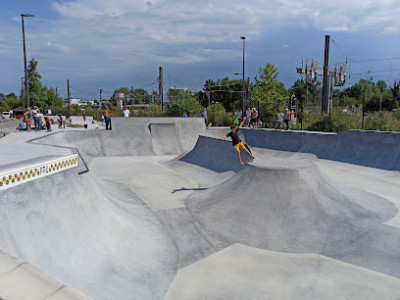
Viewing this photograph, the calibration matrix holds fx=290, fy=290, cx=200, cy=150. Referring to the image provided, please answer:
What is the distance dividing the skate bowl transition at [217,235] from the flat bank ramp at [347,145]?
1.84 meters

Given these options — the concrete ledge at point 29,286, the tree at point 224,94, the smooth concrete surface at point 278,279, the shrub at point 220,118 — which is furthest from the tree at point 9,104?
the concrete ledge at point 29,286

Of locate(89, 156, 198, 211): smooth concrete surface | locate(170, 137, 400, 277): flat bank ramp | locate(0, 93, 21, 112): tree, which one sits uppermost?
locate(0, 93, 21, 112): tree

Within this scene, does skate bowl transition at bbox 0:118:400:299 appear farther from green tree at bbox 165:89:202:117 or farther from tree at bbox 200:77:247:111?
tree at bbox 200:77:247:111

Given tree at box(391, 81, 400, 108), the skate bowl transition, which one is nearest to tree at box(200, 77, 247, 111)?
tree at box(391, 81, 400, 108)

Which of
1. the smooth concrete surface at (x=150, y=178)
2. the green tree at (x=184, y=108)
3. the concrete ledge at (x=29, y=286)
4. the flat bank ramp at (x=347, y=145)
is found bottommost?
the smooth concrete surface at (x=150, y=178)

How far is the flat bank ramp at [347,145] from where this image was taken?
12.0m

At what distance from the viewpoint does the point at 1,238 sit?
3.72m

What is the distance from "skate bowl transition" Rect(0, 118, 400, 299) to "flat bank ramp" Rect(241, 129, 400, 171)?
1.84 meters

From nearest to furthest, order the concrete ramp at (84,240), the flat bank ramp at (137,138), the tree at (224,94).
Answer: the concrete ramp at (84,240) < the flat bank ramp at (137,138) < the tree at (224,94)

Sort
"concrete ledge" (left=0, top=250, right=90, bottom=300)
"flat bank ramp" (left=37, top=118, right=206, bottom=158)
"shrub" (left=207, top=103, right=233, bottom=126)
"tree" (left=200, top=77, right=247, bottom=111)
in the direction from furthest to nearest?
"tree" (left=200, top=77, right=247, bottom=111), "shrub" (left=207, top=103, right=233, bottom=126), "flat bank ramp" (left=37, top=118, right=206, bottom=158), "concrete ledge" (left=0, top=250, right=90, bottom=300)

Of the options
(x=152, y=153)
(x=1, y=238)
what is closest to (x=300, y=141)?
(x=152, y=153)

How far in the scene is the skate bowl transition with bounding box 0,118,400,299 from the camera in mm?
4375

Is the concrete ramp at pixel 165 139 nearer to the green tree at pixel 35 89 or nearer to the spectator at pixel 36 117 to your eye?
the spectator at pixel 36 117

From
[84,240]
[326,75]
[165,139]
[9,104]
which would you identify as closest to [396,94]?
[326,75]
